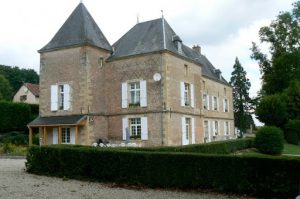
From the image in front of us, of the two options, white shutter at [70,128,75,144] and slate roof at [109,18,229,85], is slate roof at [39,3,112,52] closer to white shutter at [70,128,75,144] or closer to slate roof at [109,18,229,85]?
slate roof at [109,18,229,85]

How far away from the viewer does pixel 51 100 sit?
22797mm

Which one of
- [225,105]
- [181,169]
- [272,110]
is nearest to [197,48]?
[225,105]

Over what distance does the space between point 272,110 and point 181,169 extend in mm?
25054

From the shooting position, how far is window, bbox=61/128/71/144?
21.8 metres

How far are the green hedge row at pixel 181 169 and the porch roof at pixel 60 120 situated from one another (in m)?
10.2

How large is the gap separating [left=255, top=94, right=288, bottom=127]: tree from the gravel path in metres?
25.3

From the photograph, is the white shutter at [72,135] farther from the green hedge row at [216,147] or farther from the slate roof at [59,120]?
the green hedge row at [216,147]

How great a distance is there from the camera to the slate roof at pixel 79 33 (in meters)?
22.3

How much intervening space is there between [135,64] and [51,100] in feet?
19.4

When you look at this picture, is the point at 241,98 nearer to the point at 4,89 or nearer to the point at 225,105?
the point at 225,105

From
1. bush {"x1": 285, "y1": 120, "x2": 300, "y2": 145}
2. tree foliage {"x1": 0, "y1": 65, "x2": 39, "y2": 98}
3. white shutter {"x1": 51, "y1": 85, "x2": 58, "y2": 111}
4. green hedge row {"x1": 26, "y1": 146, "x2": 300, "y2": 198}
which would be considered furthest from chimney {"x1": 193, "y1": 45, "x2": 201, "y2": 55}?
tree foliage {"x1": 0, "y1": 65, "x2": 39, "y2": 98}

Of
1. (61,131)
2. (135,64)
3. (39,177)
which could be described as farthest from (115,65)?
(39,177)

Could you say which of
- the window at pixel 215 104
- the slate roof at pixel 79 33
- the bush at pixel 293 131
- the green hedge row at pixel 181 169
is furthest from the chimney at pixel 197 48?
the green hedge row at pixel 181 169

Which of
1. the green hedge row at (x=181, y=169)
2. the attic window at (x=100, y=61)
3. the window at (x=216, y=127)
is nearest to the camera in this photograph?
the green hedge row at (x=181, y=169)
